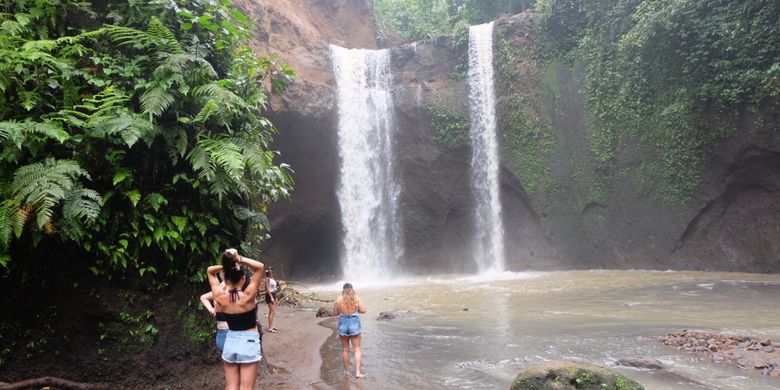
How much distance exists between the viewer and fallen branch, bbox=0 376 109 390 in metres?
4.01

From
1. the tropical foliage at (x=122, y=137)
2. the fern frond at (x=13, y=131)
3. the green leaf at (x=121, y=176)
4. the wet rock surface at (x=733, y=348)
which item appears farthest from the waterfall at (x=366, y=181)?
the fern frond at (x=13, y=131)

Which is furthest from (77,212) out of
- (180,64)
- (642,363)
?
(642,363)

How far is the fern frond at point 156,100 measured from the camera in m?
4.73

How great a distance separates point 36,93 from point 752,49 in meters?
17.8

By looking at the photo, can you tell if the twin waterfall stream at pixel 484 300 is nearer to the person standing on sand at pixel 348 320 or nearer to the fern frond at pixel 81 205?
the person standing on sand at pixel 348 320

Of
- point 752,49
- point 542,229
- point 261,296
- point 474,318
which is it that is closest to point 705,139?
point 752,49

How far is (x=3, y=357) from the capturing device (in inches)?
165

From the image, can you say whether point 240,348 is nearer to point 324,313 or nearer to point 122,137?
point 122,137

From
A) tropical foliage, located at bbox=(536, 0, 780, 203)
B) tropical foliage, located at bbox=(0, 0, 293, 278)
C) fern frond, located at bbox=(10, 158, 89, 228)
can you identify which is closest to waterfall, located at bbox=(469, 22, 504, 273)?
tropical foliage, located at bbox=(536, 0, 780, 203)

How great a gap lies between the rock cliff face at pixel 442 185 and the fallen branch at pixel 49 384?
649 inches

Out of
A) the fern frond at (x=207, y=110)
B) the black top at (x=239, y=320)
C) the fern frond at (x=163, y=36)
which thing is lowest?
the black top at (x=239, y=320)

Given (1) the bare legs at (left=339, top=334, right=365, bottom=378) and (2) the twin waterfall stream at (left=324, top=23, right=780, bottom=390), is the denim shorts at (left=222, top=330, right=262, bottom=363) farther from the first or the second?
(1) the bare legs at (left=339, top=334, right=365, bottom=378)

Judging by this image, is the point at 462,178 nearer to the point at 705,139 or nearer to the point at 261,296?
the point at 705,139

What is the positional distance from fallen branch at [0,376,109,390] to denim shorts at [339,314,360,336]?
2.88 m
